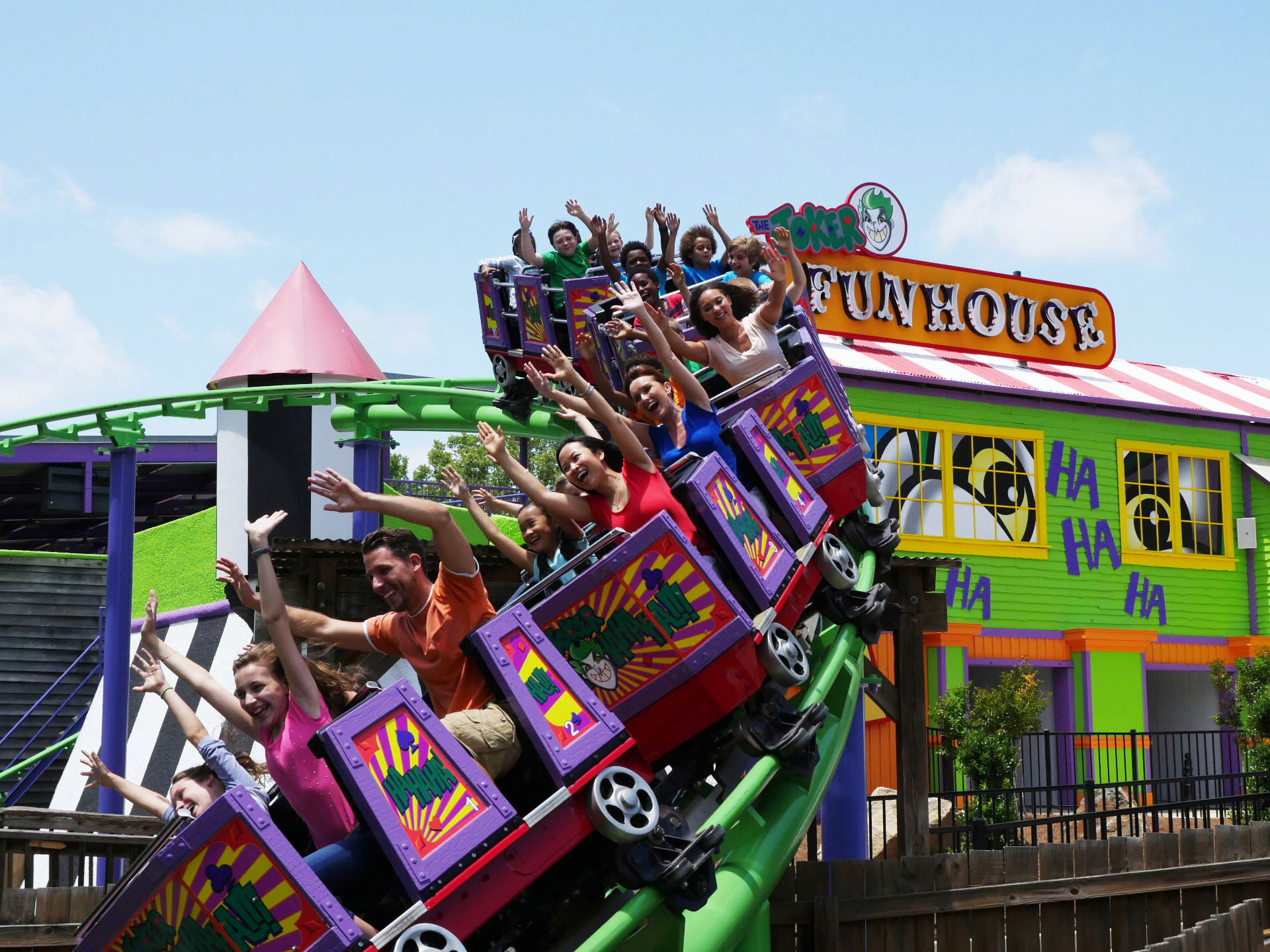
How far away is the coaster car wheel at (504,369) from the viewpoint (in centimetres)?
957

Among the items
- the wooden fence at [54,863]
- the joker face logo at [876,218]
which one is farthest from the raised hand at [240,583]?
the joker face logo at [876,218]

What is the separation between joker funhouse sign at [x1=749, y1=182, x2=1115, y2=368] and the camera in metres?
14.6

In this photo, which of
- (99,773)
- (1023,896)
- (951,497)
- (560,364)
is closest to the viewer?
(99,773)

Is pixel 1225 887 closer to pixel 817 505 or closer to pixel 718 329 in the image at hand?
pixel 817 505

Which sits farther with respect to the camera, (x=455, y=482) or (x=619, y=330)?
(x=619, y=330)

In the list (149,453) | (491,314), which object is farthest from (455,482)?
(149,453)

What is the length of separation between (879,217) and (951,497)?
10.6ft

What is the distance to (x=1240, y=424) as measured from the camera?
640 inches

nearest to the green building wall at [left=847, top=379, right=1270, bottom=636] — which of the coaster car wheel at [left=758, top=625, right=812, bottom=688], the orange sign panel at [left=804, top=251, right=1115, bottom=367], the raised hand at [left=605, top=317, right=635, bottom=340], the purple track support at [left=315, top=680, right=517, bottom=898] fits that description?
the orange sign panel at [left=804, top=251, right=1115, bottom=367]

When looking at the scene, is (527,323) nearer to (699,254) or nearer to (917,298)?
(699,254)

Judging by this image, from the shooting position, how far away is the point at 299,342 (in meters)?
17.1

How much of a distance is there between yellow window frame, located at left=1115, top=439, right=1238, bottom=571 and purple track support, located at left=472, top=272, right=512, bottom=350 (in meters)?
8.76

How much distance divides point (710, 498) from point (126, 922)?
217 cm

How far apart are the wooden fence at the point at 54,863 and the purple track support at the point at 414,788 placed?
7.77 ft
